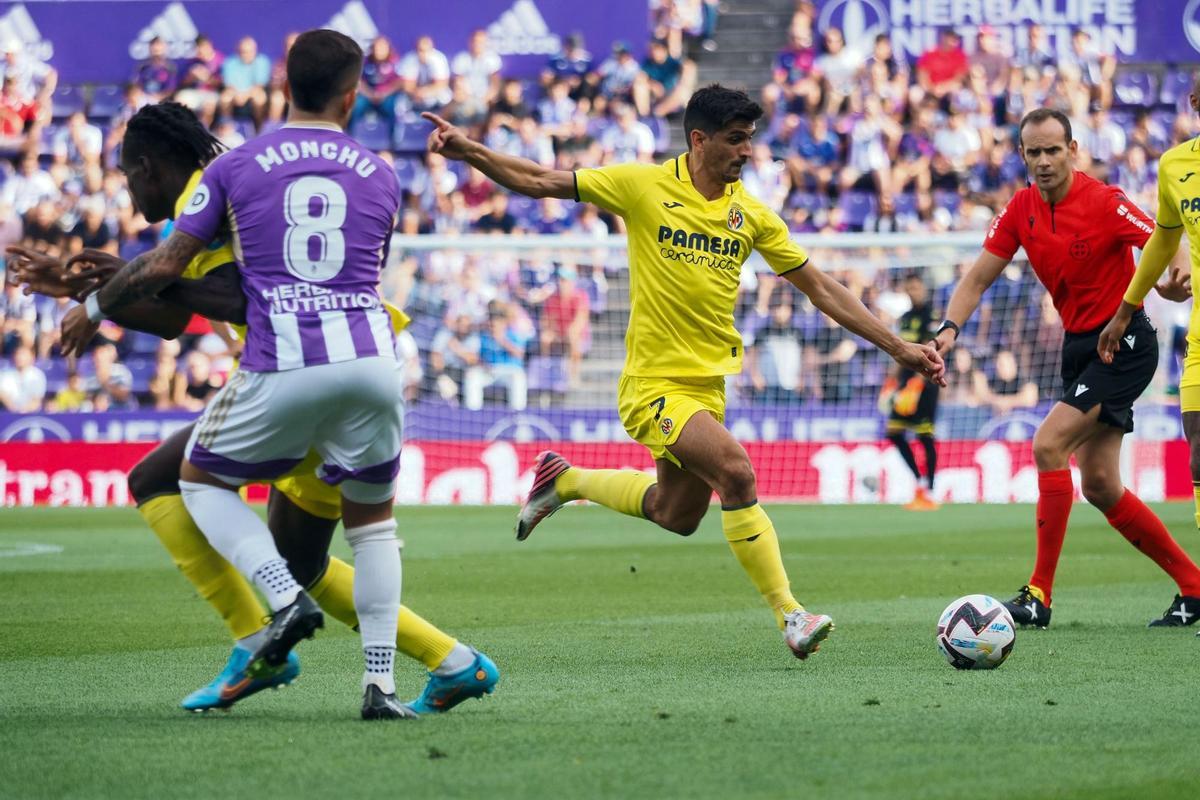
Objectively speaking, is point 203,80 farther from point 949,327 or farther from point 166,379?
point 949,327

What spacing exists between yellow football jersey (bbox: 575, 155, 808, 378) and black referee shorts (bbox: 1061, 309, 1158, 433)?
5.77 feet

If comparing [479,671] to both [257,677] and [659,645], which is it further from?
[659,645]

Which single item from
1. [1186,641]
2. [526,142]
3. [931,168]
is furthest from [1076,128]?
[1186,641]

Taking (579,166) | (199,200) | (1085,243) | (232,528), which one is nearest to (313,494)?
(232,528)

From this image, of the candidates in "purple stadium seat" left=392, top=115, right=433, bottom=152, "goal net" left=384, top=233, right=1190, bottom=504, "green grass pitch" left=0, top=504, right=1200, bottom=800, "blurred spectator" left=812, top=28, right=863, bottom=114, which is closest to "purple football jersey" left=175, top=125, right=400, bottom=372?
"green grass pitch" left=0, top=504, right=1200, bottom=800

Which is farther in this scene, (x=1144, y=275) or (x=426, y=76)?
(x=426, y=76)

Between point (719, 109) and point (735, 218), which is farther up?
point (719, 109)

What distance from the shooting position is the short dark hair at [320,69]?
521cm

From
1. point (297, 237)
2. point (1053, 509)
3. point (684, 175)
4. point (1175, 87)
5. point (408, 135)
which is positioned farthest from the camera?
point (408, 135)

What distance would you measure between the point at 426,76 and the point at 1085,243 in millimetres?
19617

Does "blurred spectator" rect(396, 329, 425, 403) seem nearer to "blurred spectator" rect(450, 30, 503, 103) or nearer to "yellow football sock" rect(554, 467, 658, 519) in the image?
"blurred spectator" rect(450, 30, 503, 103)

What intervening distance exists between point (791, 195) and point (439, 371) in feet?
19.8

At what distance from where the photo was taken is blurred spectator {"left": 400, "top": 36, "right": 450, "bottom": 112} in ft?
87.3

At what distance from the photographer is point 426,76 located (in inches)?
1057
